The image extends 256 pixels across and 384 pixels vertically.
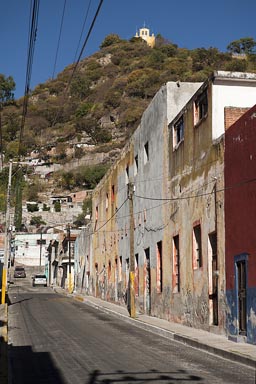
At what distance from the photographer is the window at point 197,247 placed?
730 inches

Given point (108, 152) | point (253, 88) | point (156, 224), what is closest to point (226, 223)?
point (253, 88)

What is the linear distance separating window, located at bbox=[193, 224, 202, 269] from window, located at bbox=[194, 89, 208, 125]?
3.31 metres

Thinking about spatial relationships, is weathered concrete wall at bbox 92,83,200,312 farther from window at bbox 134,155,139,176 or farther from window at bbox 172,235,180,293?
window at bbox 172,235,180,293

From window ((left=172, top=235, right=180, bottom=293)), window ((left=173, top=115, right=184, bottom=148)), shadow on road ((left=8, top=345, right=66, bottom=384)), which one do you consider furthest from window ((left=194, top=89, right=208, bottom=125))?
shadow on road ((left=8, top=345, right=66, bottom=384))

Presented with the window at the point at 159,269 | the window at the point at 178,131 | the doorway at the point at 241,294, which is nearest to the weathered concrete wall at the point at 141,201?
the window at the point at 159,269

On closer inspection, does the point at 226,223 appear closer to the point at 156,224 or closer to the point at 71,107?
the point at 156,224

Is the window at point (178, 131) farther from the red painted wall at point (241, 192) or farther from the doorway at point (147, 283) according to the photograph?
the doorway at point (147, 283)

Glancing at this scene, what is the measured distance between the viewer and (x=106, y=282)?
36.9 metres

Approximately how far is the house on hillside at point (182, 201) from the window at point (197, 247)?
30mm

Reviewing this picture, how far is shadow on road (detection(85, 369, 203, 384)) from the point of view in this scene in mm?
9570

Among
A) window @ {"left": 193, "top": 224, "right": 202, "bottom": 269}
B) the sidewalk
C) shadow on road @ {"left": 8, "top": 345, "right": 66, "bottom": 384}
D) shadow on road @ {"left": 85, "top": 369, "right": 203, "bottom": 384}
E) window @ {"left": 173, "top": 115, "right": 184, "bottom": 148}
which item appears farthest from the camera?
window @ {"left": 173, "top": 115, "right": 184, "bottom": 148}

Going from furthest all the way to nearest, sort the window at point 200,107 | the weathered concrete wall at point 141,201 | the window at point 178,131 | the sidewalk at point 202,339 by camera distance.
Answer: the weathered concrete wall at point 141,201 < the window at point 178,131 < the window at point 200,107 < the sidewalk at point 202,339

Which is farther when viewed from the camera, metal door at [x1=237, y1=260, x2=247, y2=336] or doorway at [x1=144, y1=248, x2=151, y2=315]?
doorway at [x1=144, y1=248, x2=151, y2=315]

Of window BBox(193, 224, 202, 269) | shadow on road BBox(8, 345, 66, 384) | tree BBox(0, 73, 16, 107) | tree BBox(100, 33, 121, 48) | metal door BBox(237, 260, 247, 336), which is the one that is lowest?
shadow on road BBox(8, 345, 66, 384)
